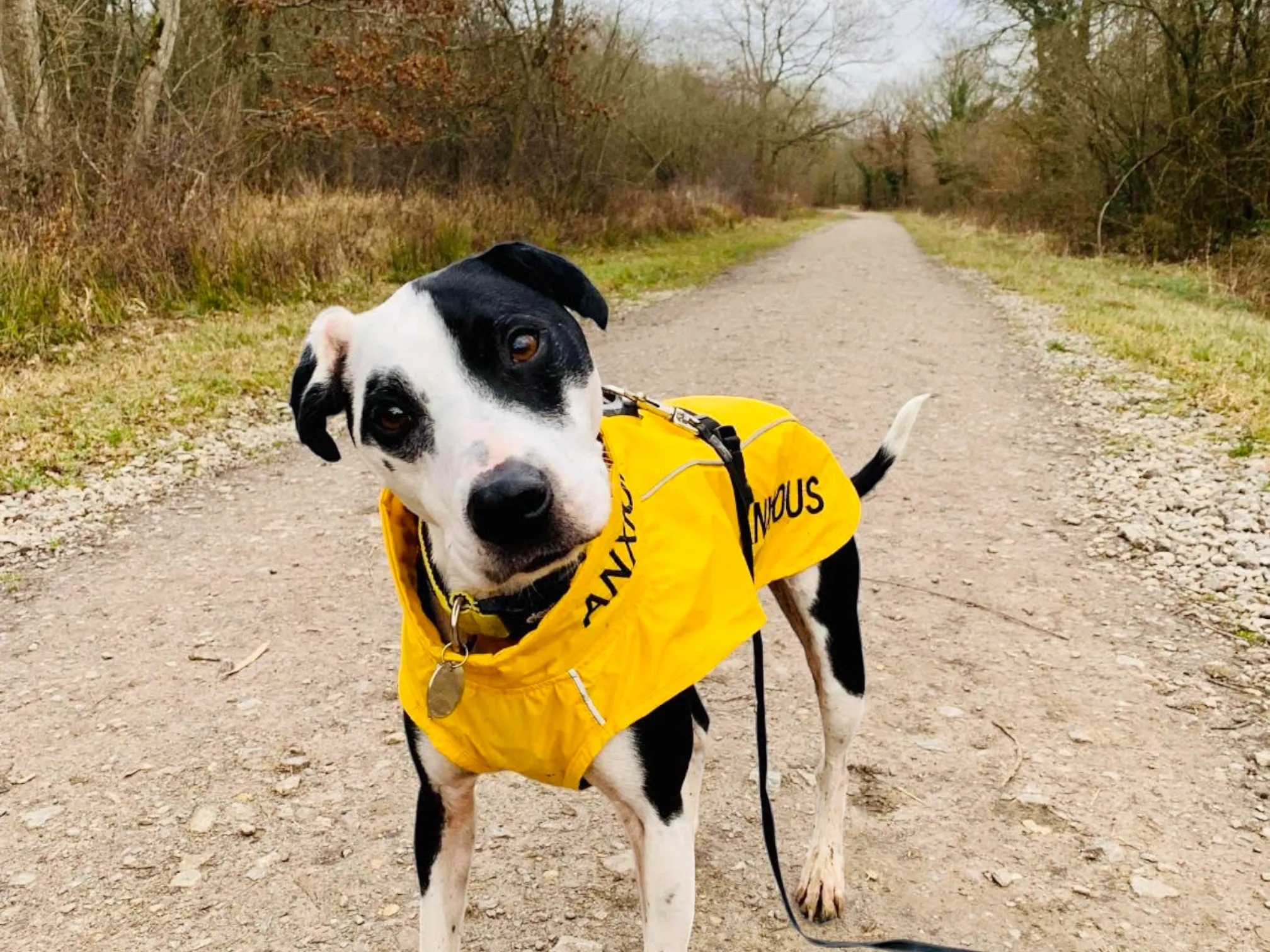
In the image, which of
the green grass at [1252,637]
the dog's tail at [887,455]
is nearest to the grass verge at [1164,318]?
the green grass at [1252,637]

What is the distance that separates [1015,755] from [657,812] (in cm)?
176

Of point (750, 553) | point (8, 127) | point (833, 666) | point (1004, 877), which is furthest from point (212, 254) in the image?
point (1004, 877)

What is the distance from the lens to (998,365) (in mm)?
9195

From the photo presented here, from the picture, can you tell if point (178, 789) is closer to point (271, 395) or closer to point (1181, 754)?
point (1181, 754)

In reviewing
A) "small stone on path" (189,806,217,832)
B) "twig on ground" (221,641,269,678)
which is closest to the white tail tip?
"small stone on path" (189,806,217,832)

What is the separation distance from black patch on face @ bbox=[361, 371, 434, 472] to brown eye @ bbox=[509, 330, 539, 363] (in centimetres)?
21

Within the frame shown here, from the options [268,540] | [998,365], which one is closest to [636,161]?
[998,365]

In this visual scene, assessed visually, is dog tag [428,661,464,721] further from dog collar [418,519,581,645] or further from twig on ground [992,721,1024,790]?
twig on ground [992,721,1024,790]

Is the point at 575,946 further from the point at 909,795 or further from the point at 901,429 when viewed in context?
the point at 901,429

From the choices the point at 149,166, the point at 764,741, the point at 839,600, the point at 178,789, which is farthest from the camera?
the point at 149,166

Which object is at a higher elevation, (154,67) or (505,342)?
(154,67)

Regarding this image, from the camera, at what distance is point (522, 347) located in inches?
77.5

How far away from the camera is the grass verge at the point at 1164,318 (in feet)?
23.4

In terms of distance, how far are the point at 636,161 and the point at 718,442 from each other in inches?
988
